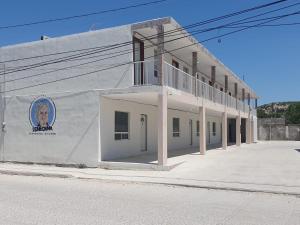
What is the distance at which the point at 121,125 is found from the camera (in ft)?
64.5

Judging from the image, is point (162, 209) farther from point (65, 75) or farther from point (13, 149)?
point (13, 149)

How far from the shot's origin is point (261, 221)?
763 cm

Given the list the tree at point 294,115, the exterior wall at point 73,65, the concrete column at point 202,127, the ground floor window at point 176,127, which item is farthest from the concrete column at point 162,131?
the tree at point 294,115

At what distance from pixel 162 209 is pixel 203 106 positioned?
574 inches

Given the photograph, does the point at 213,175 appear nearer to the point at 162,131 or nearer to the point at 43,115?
the point at 162,131

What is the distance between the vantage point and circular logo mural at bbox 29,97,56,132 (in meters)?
18.8

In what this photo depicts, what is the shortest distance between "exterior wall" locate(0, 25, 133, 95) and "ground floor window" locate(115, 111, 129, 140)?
7.32ft

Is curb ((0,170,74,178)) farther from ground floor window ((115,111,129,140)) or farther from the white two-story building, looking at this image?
ground floor window ((115,111,129,140))

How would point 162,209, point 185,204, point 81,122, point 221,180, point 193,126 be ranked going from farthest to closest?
point 193,126 → point 81,122 → point 221,180 → point 185,204 → point 162,209

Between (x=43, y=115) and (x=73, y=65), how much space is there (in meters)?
2.69

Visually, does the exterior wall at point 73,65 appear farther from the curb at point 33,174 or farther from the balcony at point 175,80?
the curb at point 33,174

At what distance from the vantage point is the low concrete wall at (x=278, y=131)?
5059cm

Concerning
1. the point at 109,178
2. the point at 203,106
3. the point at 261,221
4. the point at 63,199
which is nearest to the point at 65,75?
the point at 109,178

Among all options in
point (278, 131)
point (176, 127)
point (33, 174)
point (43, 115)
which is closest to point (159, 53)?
point (43, 115)
